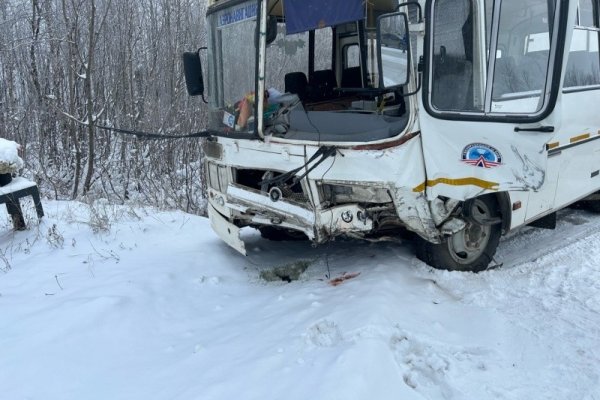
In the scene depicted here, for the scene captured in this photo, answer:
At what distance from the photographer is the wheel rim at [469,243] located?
15.4 feet

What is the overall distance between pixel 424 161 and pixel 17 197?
4.71 meters

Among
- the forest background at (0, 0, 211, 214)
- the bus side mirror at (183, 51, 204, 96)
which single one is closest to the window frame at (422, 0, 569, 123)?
the bus side mirror at (183, 51, 204, 96)

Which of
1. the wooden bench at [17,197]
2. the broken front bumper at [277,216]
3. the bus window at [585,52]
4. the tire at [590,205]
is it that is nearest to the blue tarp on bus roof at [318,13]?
the broken front bumper at [277,216]

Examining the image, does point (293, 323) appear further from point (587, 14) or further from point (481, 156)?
point (587, 14)

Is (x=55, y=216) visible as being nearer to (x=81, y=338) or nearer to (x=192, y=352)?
(x=81, y=338)

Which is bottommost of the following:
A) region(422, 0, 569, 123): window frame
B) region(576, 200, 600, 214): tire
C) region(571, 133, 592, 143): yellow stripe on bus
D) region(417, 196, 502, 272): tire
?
region(576, 200, 600, 214): tire

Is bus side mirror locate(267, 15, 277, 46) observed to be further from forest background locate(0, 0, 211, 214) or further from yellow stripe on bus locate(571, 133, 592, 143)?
forest background locate(0, 0, 211, 214)

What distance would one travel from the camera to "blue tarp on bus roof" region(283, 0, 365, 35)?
416 cm

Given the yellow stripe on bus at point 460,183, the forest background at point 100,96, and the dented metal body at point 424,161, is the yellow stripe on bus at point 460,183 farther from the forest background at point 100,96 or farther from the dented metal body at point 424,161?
the forest background at point 100,96

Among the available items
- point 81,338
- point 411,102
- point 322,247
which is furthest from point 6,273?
point 411,102

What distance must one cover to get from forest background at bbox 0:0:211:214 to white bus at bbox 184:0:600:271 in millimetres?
6536

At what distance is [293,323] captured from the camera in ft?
11.9

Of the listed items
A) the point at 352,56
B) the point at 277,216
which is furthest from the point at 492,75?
the point at 352,56

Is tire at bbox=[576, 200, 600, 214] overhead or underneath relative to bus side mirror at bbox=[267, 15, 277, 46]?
underneath
